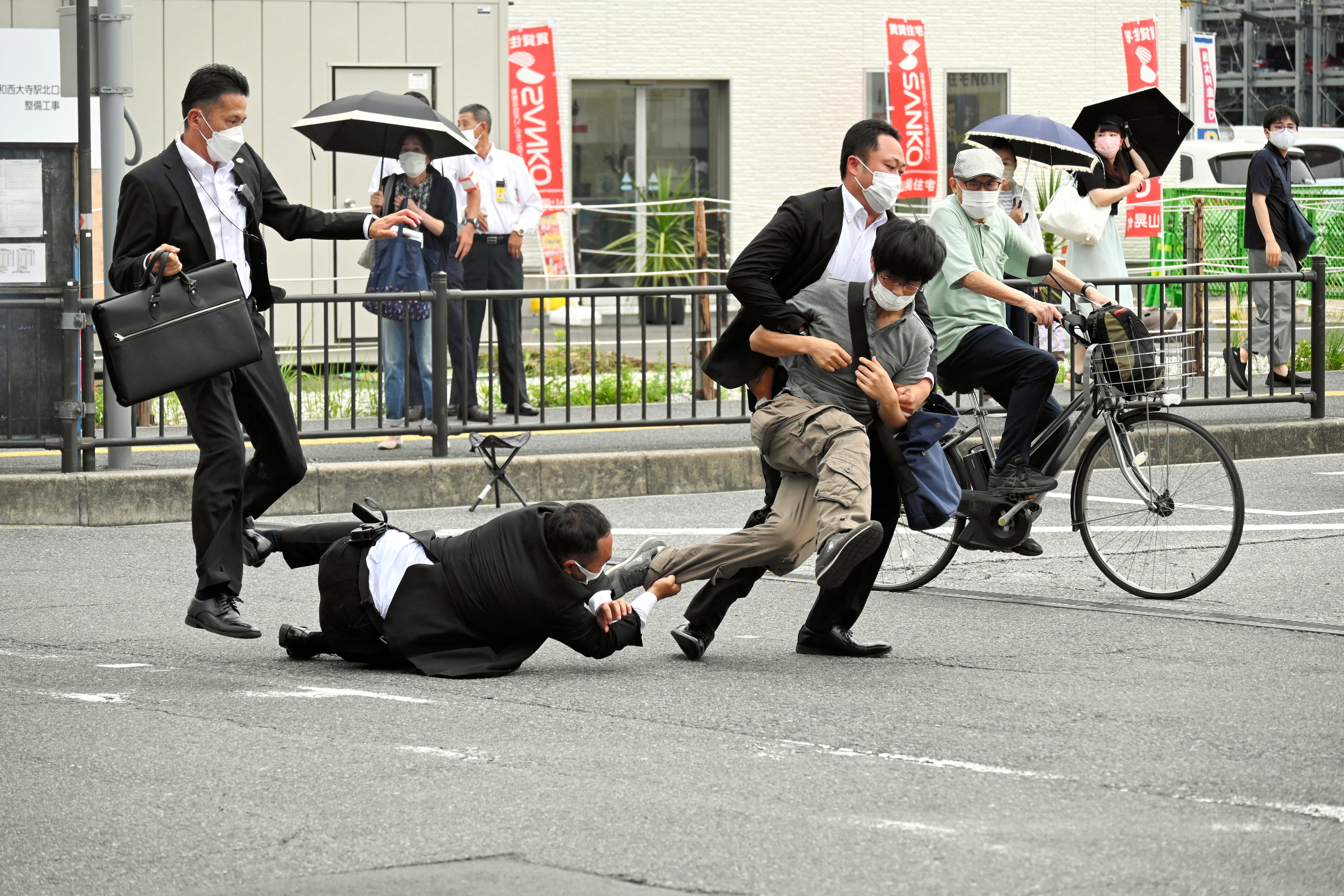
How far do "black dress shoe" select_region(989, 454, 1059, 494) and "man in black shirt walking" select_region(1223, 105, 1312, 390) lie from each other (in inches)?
227

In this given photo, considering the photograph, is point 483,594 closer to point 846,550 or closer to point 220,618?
point 220,618

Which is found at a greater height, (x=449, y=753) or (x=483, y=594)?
(x=483, y=594)

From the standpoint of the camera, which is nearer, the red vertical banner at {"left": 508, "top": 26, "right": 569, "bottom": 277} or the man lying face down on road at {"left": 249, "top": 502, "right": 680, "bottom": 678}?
the man lying face down on road at {"left": 249, "top": 502, "right": 680, "bottom": 678}

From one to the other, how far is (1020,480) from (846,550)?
2041mm

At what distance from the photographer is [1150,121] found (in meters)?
12.6

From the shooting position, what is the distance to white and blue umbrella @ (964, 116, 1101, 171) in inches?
474

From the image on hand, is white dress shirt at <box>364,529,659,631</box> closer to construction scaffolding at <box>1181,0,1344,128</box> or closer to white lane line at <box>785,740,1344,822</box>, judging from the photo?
white lane line at <box>785,740,1344,822</box>

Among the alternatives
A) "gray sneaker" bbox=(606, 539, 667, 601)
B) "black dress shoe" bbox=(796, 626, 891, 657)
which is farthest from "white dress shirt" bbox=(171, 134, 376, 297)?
"black dress shoe" bbox=(796, 626, 891, 657)

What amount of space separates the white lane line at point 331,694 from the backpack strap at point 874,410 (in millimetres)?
1785

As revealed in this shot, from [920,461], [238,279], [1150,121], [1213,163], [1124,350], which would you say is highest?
[1213,163]

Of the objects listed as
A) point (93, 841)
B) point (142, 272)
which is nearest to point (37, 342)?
point (142, 272)

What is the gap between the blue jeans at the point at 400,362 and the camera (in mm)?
11461

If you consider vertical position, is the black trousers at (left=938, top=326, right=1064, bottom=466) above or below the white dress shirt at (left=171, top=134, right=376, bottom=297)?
below

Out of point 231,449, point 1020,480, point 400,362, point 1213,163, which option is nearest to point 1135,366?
point 1020,480
